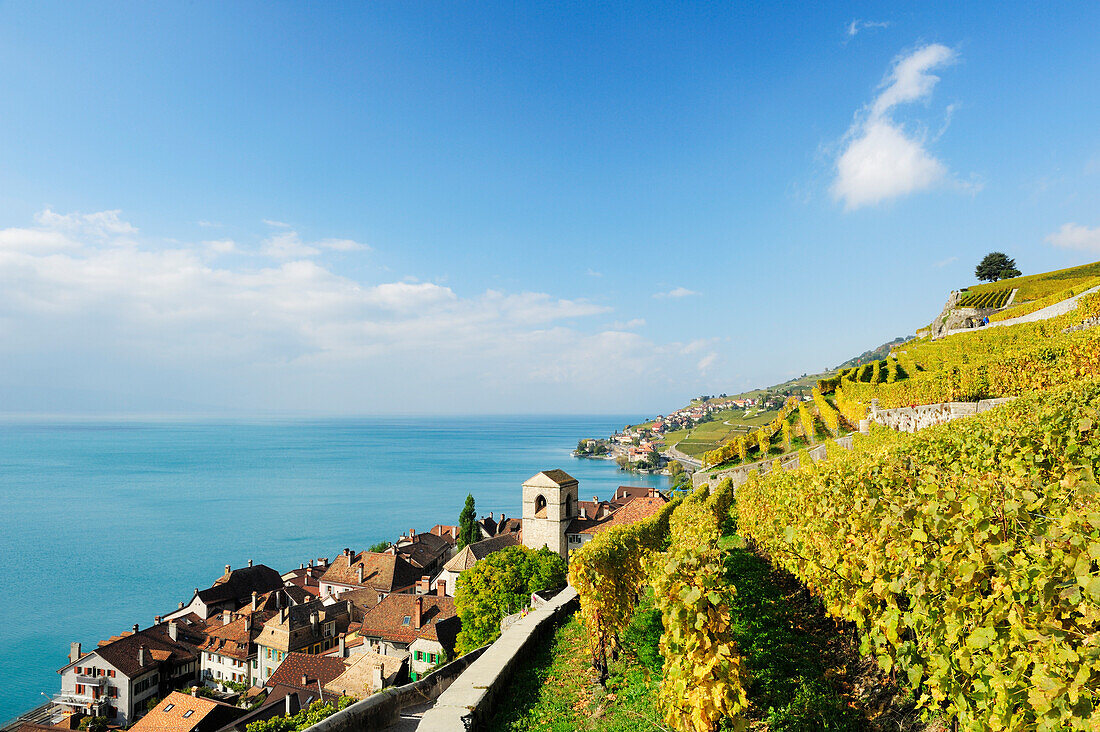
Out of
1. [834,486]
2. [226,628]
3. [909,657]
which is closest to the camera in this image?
[909,657]

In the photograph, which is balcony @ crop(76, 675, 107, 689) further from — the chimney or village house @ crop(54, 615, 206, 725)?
the chimney

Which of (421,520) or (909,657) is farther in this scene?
(421,520)

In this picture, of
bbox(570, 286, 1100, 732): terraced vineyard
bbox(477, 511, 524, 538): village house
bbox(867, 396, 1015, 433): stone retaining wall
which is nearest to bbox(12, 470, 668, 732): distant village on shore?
bbox(477, 511, 524, 538): village house

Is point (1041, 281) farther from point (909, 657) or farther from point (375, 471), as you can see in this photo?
point (375, 471)

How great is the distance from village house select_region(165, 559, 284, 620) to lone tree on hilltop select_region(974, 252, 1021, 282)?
94472 mm

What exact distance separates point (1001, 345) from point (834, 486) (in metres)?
29.5

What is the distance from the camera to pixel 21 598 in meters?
60.7

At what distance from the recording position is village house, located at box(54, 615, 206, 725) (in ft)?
120

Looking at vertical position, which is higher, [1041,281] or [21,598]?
[1041,281]

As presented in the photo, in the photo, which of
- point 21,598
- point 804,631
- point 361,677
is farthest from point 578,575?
point 21,598

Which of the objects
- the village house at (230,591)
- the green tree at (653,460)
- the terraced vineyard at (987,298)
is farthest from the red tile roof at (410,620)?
the green tree at (653,460)

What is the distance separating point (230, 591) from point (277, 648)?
17.0 meters

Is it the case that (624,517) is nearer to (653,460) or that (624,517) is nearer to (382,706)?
(382,706)

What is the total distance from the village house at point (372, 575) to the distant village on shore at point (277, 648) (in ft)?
0.47
